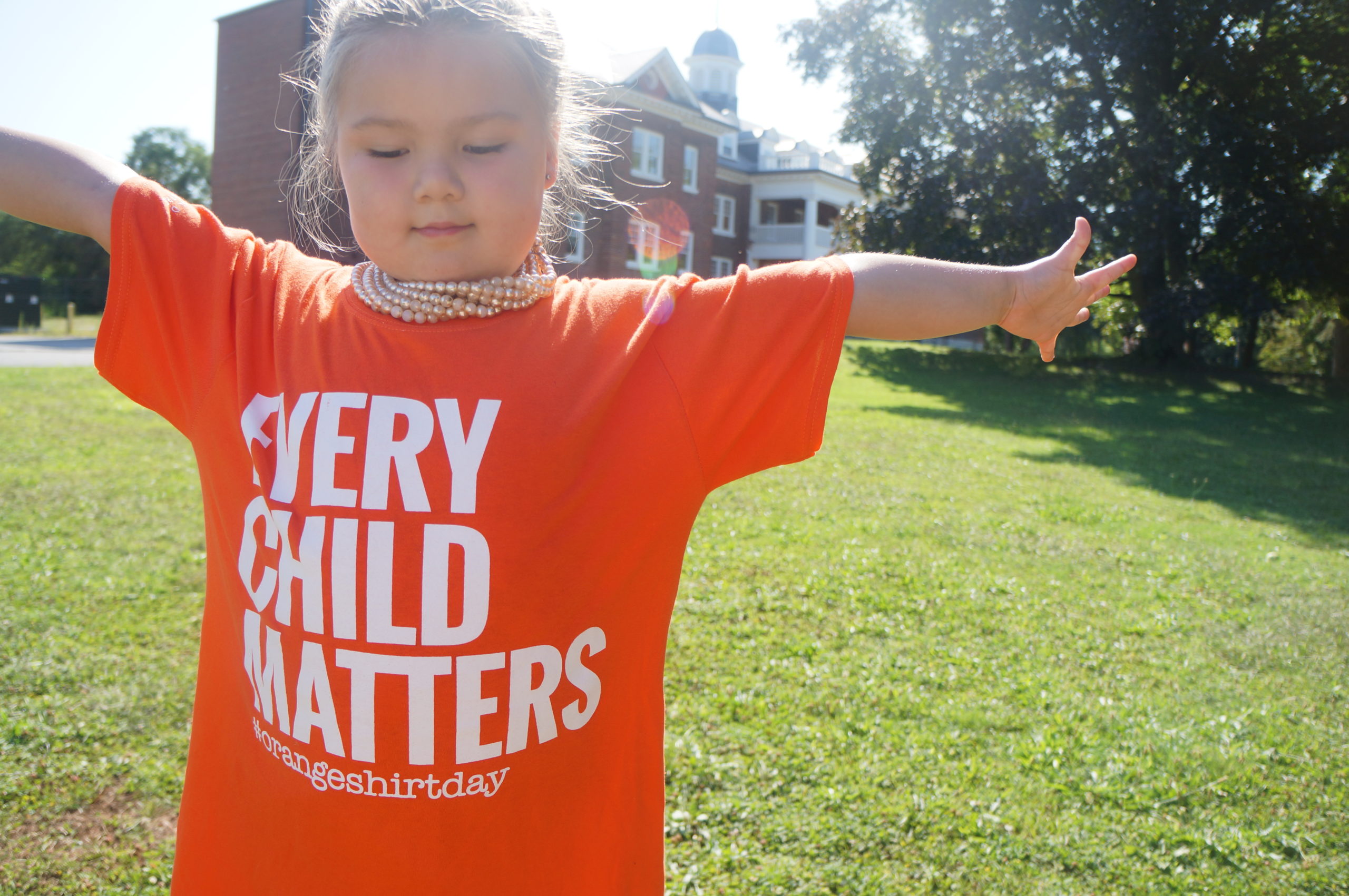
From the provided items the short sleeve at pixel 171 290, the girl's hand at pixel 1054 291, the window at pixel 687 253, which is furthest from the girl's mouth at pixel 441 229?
the window at pixel 687 253

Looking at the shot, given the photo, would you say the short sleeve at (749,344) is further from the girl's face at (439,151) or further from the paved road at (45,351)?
the paved road at (45,351)

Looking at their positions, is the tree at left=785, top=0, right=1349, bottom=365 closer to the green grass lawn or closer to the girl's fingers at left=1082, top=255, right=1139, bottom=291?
the green grass lawn

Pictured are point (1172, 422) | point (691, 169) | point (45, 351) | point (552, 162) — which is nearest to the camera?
point (552, 162)

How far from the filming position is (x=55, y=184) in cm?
127

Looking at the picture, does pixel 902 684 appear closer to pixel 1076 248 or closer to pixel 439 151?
pixel 1076 248

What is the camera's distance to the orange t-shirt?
1112 mm

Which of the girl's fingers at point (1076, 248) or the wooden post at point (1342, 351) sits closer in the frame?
the girl's fingers at point (1076, 248)

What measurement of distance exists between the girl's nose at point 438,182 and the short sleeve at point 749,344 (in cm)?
31

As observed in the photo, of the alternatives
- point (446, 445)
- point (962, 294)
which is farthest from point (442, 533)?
point (962, 294)

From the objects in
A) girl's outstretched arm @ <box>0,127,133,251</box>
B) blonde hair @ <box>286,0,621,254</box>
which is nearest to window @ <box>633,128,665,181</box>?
blonde hair @ <box>286,0,621,254</box>

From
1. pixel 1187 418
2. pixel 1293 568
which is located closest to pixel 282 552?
pixel 1293 568

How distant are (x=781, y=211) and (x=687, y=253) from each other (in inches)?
347

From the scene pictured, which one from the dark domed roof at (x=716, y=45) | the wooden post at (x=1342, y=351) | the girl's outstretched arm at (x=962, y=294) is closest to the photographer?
the girl's outstretched arm at (x=962, y=294)

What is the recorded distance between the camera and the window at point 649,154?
1057 inches
